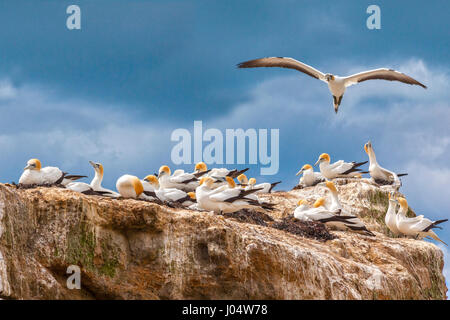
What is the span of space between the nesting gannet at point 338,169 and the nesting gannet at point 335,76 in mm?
2045

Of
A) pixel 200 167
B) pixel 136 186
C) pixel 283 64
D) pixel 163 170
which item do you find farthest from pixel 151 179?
pixel 283 64

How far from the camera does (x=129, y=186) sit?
14031 millimetres

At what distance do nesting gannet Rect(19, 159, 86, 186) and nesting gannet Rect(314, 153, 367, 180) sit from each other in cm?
958

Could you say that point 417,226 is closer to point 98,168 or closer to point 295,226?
point 295,226

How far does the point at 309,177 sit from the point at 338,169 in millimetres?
956

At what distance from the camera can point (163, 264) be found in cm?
1209

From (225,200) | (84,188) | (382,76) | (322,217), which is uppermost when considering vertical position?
(382,76)

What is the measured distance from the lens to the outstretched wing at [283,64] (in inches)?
883

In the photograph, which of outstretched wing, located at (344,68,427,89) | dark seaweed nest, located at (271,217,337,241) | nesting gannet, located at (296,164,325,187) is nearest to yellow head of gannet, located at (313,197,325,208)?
dark seaweed nest, located at (271,217,337,241)

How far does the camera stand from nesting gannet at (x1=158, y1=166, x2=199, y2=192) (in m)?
19.1

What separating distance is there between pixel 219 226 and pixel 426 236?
30.2 feet

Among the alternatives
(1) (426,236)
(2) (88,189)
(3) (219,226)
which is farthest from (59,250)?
(1) (426,236)

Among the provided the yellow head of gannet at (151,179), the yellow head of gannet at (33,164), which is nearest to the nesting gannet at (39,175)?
the yellow head of gannet at (33,164)
